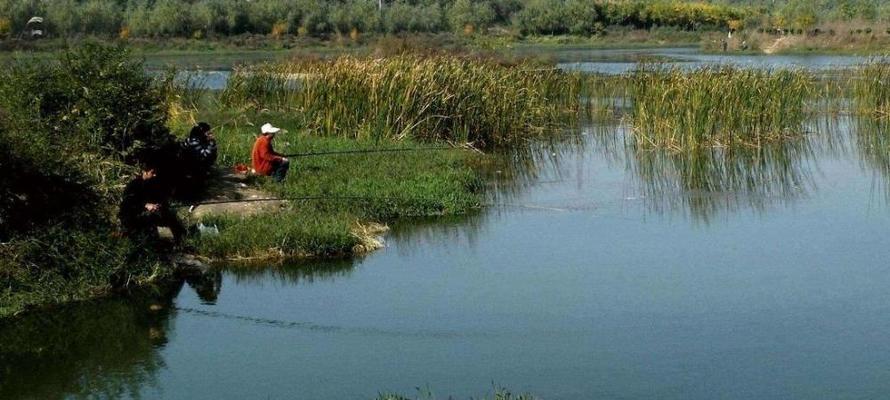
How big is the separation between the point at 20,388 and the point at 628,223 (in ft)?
26.8

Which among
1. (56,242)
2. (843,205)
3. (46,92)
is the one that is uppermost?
(46,92)

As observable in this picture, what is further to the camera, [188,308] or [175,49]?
[175,49]

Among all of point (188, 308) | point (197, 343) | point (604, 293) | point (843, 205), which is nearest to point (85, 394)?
point (197, 343)

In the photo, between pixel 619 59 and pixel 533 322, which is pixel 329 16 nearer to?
pixel 619 59

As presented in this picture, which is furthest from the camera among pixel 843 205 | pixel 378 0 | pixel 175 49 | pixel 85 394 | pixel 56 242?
pixel 378 0

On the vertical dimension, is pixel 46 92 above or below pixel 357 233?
above

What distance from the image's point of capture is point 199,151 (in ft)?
49.2

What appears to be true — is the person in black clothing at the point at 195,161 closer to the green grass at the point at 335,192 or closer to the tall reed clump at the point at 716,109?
the green grass at the point at 335,192

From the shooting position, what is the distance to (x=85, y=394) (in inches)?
376

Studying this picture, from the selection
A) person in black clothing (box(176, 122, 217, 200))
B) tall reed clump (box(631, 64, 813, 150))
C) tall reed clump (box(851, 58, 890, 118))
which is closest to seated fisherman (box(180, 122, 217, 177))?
person in black clothing (box(176, 122, 217, 200))

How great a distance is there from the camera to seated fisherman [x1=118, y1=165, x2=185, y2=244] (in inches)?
501

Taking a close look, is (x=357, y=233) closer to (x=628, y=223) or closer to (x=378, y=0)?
(x=628, y=223)

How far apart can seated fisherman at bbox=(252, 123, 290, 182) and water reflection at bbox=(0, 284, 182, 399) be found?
3.58 metres

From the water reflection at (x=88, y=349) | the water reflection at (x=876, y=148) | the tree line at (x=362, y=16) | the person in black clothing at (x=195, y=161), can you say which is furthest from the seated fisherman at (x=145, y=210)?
the tree line at (x=362, y=16)
